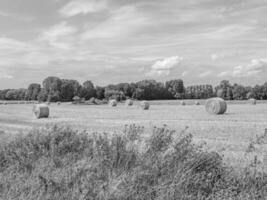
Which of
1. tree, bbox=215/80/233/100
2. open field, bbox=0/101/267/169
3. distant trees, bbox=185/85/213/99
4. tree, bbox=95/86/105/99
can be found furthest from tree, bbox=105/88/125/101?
open field, bbox=0/101/267/169

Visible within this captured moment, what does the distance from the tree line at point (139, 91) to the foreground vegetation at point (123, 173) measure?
88.8m

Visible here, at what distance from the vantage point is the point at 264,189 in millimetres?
4504

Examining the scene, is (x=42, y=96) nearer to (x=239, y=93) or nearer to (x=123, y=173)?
(x=239, y=93)

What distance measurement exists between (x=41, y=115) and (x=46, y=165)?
24877 millimetres

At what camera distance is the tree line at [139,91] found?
323 feet

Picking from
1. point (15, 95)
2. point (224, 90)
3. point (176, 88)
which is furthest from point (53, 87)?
point (224, 90)

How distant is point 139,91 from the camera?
333ft

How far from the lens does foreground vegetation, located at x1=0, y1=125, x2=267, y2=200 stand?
4285 millimetres

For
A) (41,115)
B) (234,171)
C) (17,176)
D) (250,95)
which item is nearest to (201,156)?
(234,171)

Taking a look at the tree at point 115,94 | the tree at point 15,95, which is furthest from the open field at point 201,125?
the tree at point 15,95

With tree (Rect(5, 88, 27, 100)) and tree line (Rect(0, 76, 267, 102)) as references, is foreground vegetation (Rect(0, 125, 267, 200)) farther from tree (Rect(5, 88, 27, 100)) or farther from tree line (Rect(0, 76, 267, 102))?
tree (Rect(5, 88, 27, 100))

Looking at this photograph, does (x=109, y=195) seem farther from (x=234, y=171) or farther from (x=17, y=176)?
(x=234, y=171)

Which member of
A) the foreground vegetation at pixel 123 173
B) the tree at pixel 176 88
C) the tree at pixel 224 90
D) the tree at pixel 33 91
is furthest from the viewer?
the tree at pixel 33 91

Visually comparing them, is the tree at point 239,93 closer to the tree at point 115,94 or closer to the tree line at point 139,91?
the tree line at point 139,91
